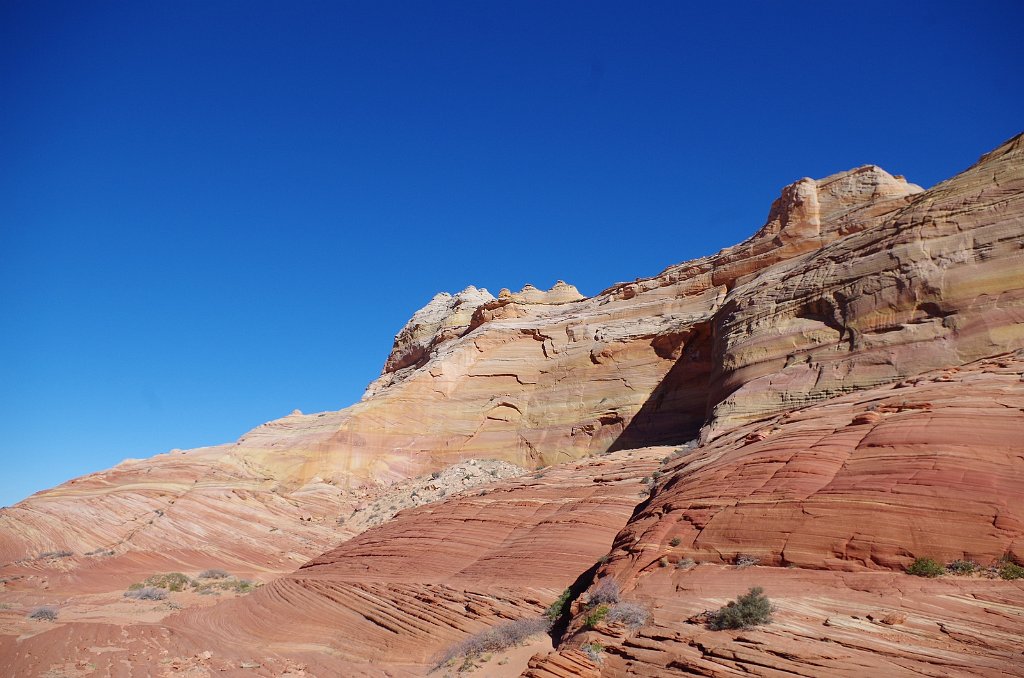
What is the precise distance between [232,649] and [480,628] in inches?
277

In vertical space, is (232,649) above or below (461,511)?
below

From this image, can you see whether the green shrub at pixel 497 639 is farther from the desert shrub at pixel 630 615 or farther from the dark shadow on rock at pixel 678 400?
the dark shadow on rock at pixel 678 400

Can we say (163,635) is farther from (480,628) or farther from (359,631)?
(480,628)

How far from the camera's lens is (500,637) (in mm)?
12656

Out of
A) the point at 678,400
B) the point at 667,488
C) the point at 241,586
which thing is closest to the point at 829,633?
the point at 667,488

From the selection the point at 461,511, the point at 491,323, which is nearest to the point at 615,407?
the point at 491,323

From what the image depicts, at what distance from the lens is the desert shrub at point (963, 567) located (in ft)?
28.6

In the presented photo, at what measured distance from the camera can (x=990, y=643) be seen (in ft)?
23.0

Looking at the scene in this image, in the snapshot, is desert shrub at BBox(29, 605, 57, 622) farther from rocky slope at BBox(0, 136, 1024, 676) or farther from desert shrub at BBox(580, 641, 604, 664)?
desert shrub at BBox(580, 641, 604, 664)

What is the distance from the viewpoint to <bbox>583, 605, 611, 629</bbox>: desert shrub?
10500 mm

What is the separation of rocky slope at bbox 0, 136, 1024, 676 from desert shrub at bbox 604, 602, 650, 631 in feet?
0.84

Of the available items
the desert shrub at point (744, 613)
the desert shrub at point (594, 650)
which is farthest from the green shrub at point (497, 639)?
the desert shrub at point (744, 613)

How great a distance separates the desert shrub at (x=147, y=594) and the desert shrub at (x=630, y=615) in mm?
18709

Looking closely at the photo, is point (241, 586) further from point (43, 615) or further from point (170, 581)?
point (43, 615)
